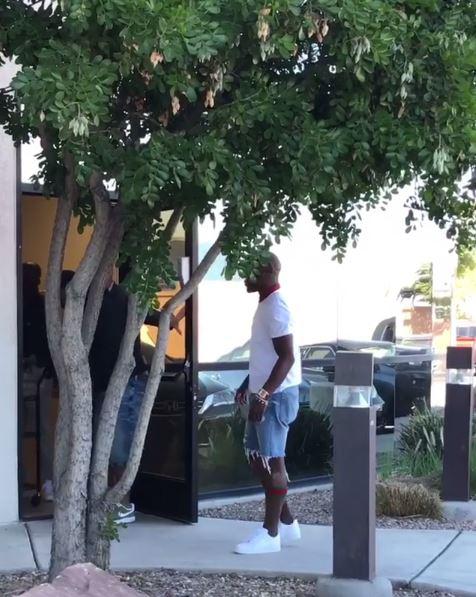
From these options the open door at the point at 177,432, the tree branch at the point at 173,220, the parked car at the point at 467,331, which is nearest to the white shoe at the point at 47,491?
the open door at the point at 177,432

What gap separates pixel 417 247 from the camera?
1017 cm

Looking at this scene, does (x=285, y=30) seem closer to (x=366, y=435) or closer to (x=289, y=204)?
(x=289, y=204)

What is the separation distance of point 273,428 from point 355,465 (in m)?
1.20

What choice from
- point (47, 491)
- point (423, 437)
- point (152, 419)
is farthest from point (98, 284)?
point (423, 437)

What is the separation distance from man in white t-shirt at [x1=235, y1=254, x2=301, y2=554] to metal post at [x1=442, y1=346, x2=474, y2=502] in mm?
1911

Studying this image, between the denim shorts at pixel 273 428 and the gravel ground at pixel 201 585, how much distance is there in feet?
2.59

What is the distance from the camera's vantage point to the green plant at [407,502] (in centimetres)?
717

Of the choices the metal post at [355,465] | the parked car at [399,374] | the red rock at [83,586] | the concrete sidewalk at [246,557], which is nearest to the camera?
the red rock at [83,586]

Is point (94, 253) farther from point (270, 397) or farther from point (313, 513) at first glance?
point (313, 513)

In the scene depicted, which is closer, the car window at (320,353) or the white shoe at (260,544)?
the white shoe at (260,544)

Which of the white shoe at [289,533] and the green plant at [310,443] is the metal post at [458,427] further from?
the white shoe at [289,533]

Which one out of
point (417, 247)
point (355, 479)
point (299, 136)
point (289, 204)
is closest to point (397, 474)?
point (417, 247)

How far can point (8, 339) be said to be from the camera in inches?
265

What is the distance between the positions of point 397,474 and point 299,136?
4702 millimetres
